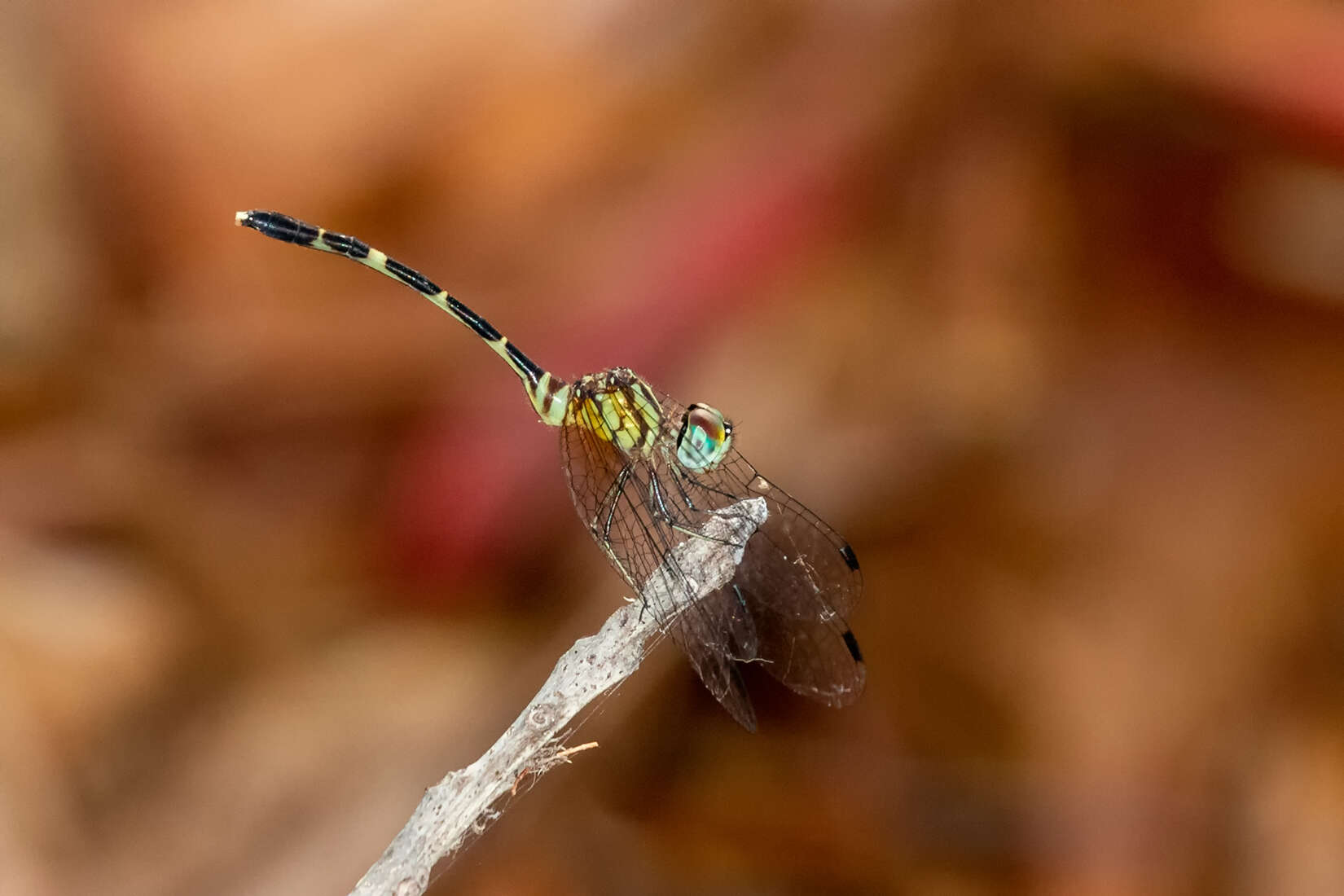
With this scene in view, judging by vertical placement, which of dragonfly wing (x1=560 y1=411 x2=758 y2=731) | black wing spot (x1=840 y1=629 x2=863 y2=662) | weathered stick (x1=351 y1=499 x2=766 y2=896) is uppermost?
dragonfly wing (x1=560 y1=411 x2=758 y2=731)

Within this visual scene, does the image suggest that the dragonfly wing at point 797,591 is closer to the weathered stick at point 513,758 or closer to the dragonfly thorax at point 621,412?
the dragonfly thorax at point 621,412

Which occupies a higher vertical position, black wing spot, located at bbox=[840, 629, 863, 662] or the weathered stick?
the weathered stick

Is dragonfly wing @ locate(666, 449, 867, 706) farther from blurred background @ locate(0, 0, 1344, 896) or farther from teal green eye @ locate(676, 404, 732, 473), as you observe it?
blurred background @ locate(0, 0, 1344, 896)

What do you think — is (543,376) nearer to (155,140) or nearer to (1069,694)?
(155,140)

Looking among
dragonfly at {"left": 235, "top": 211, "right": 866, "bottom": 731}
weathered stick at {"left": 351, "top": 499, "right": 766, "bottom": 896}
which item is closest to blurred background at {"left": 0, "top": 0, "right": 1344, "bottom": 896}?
dragonfly at {"left": 235, "top": 211, "right": 866, "bottom": 731}

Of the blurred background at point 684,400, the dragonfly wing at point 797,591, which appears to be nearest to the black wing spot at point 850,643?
the dragonfly wing at point 797,591

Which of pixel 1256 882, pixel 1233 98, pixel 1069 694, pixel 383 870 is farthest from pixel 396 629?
pixel 1233 98

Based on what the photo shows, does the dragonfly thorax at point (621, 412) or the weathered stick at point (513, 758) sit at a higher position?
the dragonfly thorax at point (621, 412)

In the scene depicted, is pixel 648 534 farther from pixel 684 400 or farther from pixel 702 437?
pixel 684 400
